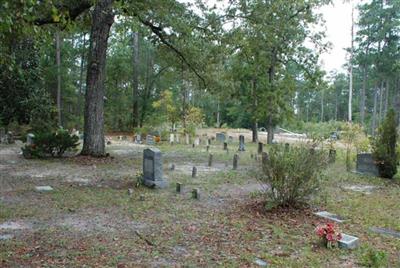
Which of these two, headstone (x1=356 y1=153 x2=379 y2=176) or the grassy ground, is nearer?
the grassy ground

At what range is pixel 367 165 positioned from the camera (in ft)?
41.7

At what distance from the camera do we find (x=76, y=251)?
470 cm

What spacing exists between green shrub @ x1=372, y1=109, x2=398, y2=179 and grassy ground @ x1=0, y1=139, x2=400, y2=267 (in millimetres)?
1414

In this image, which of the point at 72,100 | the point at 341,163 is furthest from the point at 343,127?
the point at 72,100

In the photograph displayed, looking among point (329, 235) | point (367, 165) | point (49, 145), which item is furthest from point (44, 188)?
point (367, 165)

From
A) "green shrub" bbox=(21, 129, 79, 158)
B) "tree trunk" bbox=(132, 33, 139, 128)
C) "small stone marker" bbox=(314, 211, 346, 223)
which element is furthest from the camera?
"tree trunk" bbox=(132, 33, 139, 128)

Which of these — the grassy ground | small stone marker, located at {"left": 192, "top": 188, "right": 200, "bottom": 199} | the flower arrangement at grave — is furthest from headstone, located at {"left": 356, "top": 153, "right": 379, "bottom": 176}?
the flower arrangement at grave

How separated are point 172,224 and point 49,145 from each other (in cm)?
968

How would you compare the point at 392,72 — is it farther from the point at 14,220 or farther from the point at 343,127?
the point at 14,220

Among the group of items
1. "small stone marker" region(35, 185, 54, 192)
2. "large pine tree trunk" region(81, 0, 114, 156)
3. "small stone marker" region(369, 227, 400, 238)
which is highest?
"large pine tree trunk" region(81, 0, 114, 156)

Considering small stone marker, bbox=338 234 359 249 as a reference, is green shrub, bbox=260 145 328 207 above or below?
above

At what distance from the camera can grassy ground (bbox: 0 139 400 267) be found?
4.60 meters

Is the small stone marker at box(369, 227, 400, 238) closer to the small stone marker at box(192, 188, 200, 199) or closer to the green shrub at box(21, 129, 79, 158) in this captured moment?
the small stone marker at box(192, 188, 200, 199)

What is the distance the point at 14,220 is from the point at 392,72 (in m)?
→ 40.2
